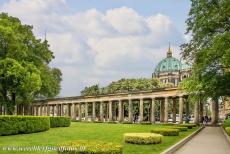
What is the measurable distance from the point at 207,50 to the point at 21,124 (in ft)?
53.1

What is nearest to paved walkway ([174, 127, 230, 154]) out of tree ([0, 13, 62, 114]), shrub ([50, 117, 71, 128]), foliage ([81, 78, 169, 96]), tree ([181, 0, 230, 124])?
tree ([181, 0, 230, 124])

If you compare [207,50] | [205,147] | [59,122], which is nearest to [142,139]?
[205,147]

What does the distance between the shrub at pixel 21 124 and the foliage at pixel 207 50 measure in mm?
14711

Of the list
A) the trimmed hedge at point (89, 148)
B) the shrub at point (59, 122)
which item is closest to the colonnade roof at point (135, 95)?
the shrub at point (59, 122)

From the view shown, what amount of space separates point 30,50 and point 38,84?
24.9 feet

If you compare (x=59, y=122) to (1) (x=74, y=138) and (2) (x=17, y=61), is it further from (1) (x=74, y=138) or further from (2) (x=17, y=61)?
(1) (x=74, y=138)

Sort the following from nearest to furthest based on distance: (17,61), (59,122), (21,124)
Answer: (21,124) → (59,122) → (17,61)

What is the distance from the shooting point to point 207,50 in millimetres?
32688

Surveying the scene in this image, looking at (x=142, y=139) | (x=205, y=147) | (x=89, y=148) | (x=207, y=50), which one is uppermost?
(x=207, y=50)

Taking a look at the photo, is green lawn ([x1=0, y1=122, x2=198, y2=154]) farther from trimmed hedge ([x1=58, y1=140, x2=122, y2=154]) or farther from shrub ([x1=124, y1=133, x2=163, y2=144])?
trimmed hedge ([x1=58, y1=140, x2=122, y2=154])

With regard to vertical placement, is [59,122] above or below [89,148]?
below

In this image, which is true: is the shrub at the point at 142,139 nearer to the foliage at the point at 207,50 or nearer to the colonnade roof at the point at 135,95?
the foliage at the point at 207,50

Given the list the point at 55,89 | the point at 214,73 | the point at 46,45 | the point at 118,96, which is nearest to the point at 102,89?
the point at 118,96

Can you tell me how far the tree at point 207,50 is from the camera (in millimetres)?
31844
